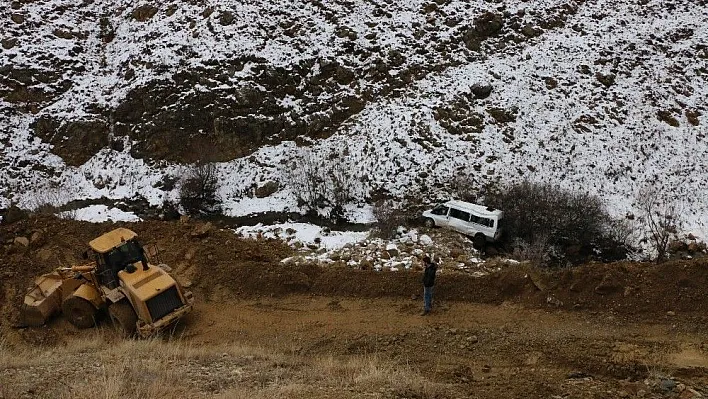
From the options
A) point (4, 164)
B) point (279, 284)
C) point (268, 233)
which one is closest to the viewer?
point (279, 284)

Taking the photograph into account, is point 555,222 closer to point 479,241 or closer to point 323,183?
point 479,241

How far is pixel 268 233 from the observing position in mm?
17031

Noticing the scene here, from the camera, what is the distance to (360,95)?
2297 centimetres

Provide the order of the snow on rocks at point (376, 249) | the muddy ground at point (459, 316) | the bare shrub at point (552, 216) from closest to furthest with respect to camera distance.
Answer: the muddy ground at point (459, 316)
the snow on rocks at point (376, 249)
the bare shrub at point (552, 216)

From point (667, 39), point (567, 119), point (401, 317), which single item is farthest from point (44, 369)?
point (667, 39)

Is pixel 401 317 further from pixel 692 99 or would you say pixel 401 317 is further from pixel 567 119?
pixel 692 99

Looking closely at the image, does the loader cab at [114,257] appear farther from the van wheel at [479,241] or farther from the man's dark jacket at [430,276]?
the van wheel at [479,241]

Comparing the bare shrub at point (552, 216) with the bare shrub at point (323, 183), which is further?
the bare shrub at point (323, 183)

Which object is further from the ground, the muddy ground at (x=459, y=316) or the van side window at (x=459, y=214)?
the van side window at (x=459, y=214)

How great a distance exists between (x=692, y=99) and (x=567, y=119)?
219 inches

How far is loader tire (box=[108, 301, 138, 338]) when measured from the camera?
37.9 ft

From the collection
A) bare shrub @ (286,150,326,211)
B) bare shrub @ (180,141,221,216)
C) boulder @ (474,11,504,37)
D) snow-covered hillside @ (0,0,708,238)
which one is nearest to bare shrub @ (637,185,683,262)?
snow-covered hillside @ (0,0,708,238)

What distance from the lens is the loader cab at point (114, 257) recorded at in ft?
39.1

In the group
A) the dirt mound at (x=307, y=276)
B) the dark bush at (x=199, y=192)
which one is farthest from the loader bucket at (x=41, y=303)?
the dark bush at (x=199, y=192)
